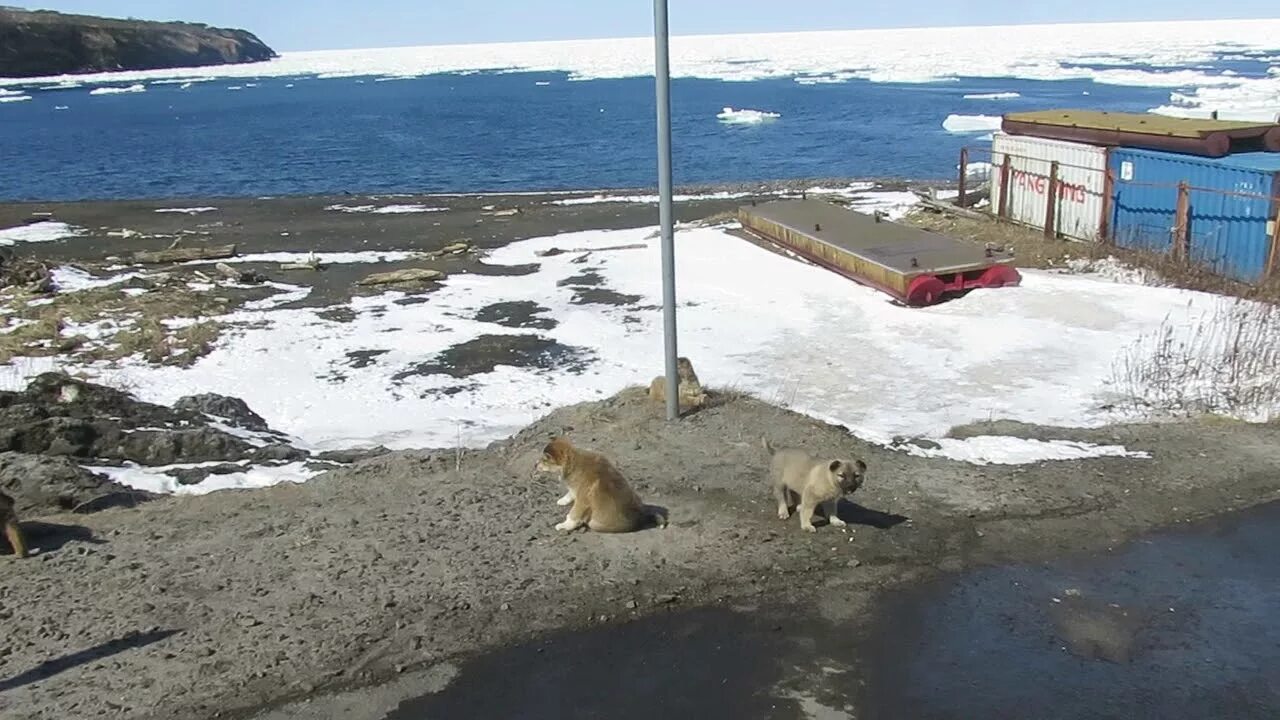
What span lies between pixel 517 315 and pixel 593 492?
37.1ft

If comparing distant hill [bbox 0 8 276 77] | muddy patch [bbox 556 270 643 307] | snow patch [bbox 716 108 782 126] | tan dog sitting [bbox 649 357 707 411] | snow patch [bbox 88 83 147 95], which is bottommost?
muddy patch [bbox 556 270 643 307]

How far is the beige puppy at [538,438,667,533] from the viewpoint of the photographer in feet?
24.7

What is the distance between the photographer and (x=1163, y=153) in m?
19.2

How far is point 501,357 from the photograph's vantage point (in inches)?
630

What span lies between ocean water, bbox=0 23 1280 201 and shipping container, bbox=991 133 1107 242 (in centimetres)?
1828

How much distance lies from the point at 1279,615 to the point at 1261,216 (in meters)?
12.3

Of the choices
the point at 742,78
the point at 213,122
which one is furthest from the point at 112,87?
the point at 742,78

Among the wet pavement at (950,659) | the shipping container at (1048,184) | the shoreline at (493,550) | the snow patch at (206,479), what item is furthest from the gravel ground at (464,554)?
the shipping container at (1048,184)

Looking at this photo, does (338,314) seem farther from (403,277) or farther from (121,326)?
(121,326)

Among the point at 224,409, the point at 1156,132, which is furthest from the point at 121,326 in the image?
the point at 1156,132

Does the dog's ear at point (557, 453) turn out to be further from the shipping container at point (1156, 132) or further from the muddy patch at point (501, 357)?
the shipping container at point (1156, 132)

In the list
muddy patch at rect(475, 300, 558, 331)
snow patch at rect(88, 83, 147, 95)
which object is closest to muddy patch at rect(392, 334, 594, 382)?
muddy patch at rect(475, 300, 558, 331)

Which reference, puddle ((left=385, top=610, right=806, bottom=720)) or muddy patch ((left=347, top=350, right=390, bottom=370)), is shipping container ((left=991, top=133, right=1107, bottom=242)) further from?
puddle ((left=385, top=610, right=806, bottom=720))

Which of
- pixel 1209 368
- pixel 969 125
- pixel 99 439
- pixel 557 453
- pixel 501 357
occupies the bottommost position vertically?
pixel 501 357
